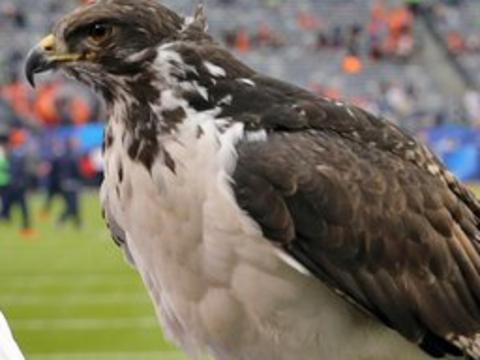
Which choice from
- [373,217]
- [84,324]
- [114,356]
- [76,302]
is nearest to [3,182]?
[76,302]

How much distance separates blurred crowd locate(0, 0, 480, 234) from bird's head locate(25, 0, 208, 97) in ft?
90.7

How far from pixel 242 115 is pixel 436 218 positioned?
57 centimetres

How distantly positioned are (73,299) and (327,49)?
76.2 ft

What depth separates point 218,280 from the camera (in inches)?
123

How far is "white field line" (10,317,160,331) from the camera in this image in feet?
44.2

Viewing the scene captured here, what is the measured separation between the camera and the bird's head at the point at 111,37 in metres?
3.06

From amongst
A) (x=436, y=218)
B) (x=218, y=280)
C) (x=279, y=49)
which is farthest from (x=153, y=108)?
(x=279, y=49)

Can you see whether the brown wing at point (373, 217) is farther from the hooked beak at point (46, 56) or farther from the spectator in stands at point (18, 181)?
the spectator in stands at point (18, 181)

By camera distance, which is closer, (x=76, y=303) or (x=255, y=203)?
(x=255, y=203)

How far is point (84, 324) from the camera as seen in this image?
45.0 ft

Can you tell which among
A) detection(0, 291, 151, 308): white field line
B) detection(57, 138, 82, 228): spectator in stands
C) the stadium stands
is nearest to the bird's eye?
detection(0, 291, 151, 308): white field line

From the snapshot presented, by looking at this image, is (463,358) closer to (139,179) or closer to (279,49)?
(139,179)

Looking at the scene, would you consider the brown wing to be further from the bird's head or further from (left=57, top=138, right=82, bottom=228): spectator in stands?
(left=57, top=138, right=82, bottom=228): spectator in stands

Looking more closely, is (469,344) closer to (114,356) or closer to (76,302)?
(114,356)
